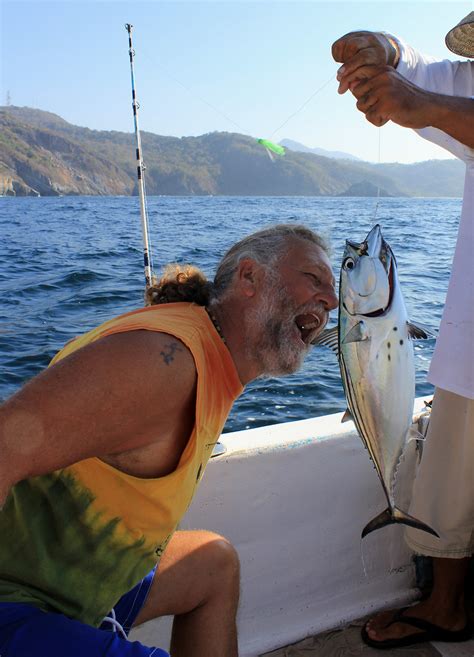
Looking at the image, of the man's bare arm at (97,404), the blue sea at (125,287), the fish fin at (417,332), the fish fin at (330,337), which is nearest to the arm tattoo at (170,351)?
the man's bare arm at (97,404)

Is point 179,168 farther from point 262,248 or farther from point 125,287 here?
point 262,248

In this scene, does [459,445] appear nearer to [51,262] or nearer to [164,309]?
[164,309]

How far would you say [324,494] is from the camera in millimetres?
2783

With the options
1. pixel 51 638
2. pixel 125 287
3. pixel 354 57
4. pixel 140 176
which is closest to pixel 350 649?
pixel 51 638

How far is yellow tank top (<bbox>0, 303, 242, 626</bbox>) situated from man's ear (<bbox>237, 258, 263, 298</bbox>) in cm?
33

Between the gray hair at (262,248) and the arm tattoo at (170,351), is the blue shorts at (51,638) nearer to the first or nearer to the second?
the arm tattoo at (170,351)

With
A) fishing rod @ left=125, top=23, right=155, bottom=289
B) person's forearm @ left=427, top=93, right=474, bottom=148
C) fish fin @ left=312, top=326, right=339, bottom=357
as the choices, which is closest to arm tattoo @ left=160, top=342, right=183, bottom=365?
fish fin @ left=312, top=326, right=339, bottom=357

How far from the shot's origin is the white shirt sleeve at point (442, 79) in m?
2.27

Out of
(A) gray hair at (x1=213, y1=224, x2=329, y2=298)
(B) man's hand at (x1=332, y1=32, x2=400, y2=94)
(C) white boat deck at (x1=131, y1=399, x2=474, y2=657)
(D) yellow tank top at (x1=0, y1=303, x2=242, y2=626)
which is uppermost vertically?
(B) man's hand at (x1=332, y1=32, x2=400, y2=94)

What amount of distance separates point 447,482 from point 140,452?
1.56 meters

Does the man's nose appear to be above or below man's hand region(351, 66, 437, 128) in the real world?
below

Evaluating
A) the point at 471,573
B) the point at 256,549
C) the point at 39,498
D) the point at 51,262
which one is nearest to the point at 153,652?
the point at 39,498

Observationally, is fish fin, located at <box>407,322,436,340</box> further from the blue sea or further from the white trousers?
the white trousers

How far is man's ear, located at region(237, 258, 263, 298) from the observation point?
200 cm
